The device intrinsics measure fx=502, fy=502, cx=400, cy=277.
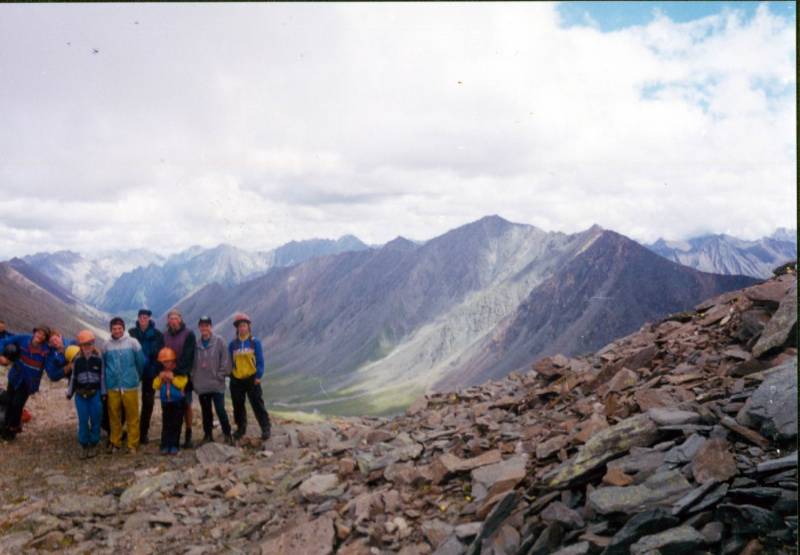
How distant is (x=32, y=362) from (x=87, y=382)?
202 cm

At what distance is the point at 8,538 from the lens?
28.0 feet

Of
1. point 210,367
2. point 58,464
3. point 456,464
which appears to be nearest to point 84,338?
point 210,367

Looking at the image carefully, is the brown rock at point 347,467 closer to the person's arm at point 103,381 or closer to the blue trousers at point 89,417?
the person's arm at point 103,381

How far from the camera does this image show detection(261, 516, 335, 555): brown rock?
7.68 meters

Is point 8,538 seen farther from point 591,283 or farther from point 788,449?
point 591,283

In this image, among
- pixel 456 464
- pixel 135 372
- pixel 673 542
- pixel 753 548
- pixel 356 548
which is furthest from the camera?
pixel 135 372

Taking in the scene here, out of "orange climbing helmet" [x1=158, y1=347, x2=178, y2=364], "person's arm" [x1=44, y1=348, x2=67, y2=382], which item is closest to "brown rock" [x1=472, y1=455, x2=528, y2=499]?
"orange climbing helmet" [x1=158, y1=347, x2=178, y2=364]

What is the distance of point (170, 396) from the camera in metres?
12.1

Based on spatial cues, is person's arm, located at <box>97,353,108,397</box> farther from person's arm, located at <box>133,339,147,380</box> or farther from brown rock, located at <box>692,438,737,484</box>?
brown rock, located at <box>692,438,737,484</box>

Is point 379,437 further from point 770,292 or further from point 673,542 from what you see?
point 770,292

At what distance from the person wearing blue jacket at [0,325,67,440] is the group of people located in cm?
2

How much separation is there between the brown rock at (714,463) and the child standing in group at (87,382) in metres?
12.4

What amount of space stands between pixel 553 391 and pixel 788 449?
6421 millimetres

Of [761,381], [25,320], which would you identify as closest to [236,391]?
[761,381]
